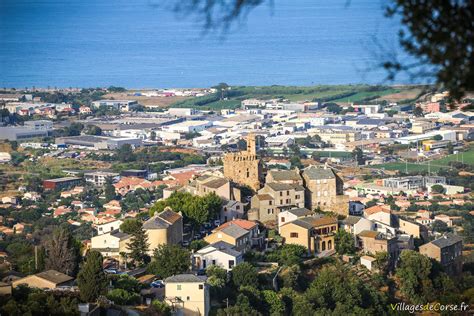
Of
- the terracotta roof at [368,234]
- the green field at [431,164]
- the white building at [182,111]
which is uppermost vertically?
the white building at [182,111]

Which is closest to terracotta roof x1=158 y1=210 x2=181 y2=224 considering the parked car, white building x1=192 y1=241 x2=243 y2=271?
white building x1=192 y1=241 x2=243 y2=271

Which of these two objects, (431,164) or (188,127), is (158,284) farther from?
(188,127)

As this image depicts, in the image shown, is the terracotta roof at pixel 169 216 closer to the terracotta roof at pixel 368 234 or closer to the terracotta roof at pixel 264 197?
the terracotta roof at pixel 264 197

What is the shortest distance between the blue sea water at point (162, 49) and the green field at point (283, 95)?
129 inches

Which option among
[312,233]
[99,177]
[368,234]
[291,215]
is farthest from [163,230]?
[99,177]

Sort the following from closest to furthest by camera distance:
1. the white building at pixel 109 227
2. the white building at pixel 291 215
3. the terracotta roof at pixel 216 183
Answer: the white building at pixel 291 215
the terracotta roof at pixel 216 183
the white building at pixel 109 227

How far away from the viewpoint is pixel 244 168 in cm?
2264

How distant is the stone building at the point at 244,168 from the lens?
22578 mm

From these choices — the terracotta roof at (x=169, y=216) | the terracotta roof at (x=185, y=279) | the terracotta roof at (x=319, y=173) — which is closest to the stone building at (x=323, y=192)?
the terracotta roof at (x=319, y=173)

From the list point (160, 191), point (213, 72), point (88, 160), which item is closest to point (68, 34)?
point (213, 72)

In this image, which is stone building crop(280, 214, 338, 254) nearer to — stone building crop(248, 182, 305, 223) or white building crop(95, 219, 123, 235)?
stone building crop(248, 182, 305, 223)

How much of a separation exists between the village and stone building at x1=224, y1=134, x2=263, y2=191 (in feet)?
0.08

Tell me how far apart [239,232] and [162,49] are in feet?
291

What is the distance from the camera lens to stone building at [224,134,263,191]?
2258cm
